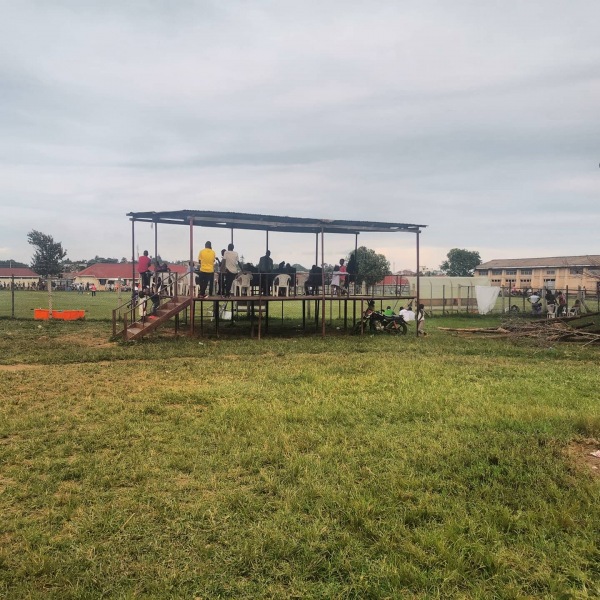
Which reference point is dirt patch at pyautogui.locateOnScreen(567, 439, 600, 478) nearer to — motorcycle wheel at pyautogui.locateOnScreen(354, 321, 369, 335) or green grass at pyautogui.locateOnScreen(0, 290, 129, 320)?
motorcycle wheel at pyautogui.locateOnScreen(354, 321, 369, 335)

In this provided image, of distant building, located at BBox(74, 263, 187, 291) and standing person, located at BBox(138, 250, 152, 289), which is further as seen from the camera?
distant building, located at BBox(74, 263, 187, 291)

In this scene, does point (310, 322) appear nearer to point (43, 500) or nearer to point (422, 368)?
point (422, 368)

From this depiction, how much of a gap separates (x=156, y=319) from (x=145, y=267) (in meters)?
2.88

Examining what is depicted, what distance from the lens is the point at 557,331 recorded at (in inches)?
681

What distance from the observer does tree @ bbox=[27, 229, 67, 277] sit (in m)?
92.2

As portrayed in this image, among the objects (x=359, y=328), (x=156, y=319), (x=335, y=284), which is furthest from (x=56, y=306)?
(x=359, y=328)

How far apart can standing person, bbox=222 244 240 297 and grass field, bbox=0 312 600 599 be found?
673 centimetres

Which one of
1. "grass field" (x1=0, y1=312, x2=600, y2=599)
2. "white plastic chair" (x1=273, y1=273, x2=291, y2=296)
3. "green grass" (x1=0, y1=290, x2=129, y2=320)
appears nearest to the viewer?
"grass field" (x1=0, y1=312, x2=600, y2=599)

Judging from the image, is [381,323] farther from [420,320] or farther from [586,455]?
[586,455]

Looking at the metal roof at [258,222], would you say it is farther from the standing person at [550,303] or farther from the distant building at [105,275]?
the distant building at [105,275]

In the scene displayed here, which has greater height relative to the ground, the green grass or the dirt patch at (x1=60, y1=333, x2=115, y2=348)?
the green grass

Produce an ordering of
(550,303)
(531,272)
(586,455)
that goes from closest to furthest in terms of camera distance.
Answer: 1. (586,455)
2. (550,303)
3. (531,272)

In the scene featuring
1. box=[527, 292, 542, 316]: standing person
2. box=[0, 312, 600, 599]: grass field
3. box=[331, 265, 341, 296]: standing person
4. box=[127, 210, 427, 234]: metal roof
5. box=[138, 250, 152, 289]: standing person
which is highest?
box=[127, 210, 427, 234]: metal roof

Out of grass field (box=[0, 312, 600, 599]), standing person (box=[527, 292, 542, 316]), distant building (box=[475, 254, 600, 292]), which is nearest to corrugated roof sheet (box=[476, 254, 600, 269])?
distant building (box=[475, 254, 600, 292])
